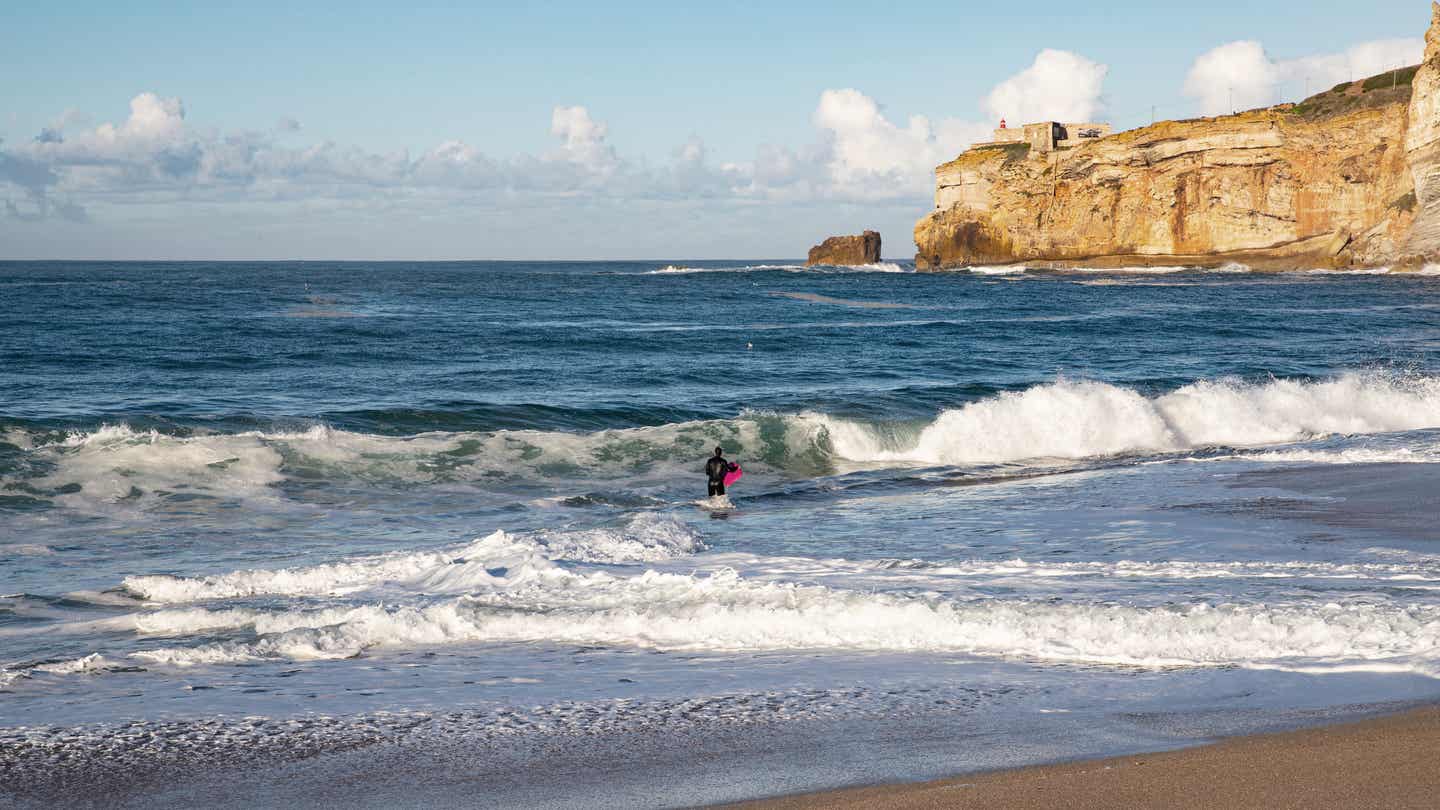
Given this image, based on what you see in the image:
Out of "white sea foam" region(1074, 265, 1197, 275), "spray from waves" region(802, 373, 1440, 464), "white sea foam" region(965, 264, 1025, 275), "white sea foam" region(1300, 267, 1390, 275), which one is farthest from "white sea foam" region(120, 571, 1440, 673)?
"white sea foam" region(965, 264, 1025, 275)

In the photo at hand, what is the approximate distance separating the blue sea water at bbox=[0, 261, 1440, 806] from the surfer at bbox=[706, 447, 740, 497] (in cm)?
36

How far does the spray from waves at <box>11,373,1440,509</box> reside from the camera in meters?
15.4

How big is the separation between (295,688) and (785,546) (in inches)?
219

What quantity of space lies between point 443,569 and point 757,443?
9.80m

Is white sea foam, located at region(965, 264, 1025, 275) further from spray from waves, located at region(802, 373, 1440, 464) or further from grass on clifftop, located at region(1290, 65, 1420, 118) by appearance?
spray from waves, located at region(802, 373, 1440, 464)

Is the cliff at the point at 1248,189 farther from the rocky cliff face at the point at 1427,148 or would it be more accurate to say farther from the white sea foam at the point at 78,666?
the white sea foam at the point at 78,666

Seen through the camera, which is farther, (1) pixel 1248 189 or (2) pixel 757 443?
(1) pixel 1248 189

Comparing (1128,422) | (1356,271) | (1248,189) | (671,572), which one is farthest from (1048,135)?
(671,572)

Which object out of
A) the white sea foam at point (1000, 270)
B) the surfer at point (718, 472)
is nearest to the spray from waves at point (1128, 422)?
the surfer at point (718, 472)

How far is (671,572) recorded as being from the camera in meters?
9.73

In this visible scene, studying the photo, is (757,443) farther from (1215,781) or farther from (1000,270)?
(1000,270)

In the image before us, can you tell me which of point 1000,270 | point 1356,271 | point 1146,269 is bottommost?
point 1356,271

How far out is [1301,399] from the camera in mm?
21906

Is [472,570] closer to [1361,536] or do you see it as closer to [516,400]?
[1361,536]
